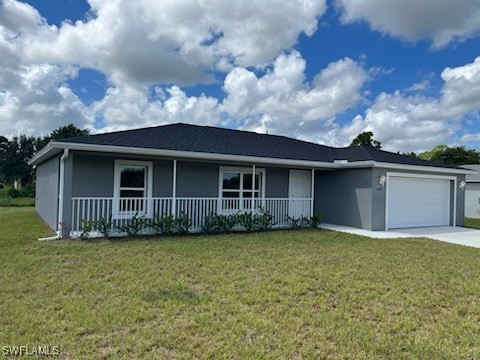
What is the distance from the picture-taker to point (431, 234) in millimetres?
10844

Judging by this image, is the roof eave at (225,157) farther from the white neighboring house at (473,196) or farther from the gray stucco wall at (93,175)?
the white neighboring house at (473,196)

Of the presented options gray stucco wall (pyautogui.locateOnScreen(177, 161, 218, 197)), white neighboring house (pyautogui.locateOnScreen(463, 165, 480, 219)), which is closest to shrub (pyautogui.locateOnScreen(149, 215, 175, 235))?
gray stucco wall (pyautogui.locateOnScreen(177, 161, 218, 197))

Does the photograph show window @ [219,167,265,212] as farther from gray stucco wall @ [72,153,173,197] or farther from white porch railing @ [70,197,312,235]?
gray stucco wall @ [72,153,173,197]

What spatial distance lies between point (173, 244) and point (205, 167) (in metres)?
3.99

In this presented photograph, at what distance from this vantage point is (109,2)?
9.63 meters

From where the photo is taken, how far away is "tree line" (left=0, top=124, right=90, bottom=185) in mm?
39562

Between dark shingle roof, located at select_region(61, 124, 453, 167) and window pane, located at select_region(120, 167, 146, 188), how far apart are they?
1055mm


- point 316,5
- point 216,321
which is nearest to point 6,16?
point 316,5

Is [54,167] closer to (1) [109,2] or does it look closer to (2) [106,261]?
(1) [109,2]

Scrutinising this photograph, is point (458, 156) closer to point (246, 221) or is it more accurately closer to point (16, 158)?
point (246, 221)

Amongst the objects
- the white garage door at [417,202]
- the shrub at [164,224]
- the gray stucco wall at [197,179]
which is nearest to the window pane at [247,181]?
the gray stucco wall at [197,179]

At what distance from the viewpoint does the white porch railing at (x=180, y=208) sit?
9109 millimetres

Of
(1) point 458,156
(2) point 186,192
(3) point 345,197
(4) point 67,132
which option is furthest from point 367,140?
(4) point 67,132

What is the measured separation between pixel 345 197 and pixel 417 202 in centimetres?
312
